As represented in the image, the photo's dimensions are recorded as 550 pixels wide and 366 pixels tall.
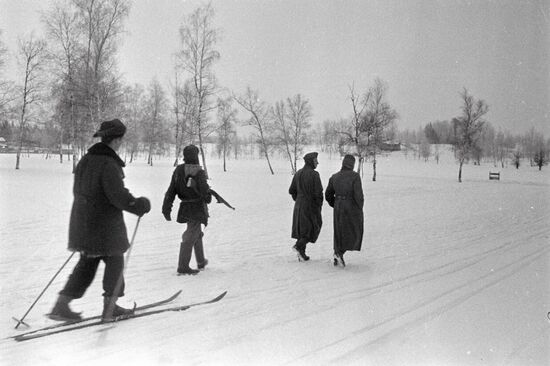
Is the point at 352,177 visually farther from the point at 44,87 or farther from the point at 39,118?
the point at 39,118

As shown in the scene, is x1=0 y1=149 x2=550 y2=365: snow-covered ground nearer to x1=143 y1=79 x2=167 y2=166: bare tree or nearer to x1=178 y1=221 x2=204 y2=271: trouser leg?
x1=178 y1=221 x2=204 y2=271: trouser leg

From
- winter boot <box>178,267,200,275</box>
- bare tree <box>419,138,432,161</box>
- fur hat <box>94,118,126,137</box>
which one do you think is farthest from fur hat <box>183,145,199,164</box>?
bare tree <box>419,138,432,161</box>

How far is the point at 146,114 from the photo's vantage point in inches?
2023

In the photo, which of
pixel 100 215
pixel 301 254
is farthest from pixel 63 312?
pixel 301 254

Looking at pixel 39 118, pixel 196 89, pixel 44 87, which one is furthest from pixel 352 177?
pixel 39 118

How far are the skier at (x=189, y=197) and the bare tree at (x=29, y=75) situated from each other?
27.7 metres

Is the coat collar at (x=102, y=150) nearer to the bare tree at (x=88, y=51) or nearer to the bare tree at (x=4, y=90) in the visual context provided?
the bare tree at (x=88, y=51)

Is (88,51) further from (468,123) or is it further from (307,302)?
(468,123)

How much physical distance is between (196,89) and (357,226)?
2445cm

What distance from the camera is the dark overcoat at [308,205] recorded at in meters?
6.15

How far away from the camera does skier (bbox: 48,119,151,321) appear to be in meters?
3.30

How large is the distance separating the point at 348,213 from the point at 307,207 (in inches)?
26.4

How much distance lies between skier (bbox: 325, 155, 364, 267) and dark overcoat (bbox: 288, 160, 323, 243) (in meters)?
0.34

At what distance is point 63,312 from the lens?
134 inches
